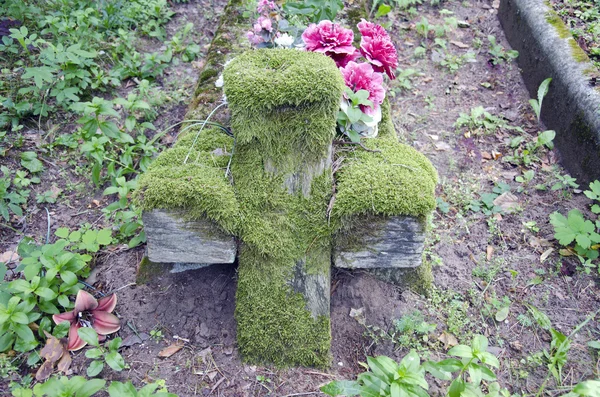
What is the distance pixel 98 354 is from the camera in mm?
2234

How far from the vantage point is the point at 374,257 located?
2.32 metres

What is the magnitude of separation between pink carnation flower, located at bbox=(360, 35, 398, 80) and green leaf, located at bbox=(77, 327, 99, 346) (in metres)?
2.24

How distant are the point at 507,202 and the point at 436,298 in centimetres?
119

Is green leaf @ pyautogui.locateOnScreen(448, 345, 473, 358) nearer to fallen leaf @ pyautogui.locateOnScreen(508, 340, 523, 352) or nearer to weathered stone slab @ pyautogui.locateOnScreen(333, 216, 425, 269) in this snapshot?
weathered stone slab @ pyautogui.locateOnScreen(333, 216, 425, 269)

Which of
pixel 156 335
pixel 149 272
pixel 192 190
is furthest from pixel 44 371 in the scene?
pixel 192 190

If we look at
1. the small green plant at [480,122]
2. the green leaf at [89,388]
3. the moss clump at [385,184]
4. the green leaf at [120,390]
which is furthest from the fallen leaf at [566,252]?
the green leaf at [89,388]

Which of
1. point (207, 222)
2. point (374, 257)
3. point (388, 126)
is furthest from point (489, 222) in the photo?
point (207, 222)

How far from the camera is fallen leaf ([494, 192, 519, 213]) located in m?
3.33

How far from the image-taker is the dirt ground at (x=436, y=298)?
2.31 m

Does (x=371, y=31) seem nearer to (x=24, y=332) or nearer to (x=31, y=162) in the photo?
(x=24, y=332)

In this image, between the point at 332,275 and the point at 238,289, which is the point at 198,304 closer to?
the point at 238,289

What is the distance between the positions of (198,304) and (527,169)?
2851mm

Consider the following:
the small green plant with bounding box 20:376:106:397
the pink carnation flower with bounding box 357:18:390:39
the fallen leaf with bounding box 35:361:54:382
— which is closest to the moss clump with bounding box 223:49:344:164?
the pink carnation flower with bounding box 357:18:390:39

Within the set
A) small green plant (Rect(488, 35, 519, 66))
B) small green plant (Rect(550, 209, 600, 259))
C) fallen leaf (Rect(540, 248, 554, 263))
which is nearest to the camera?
small green plant (Rect(550, 209, 600, 259))
